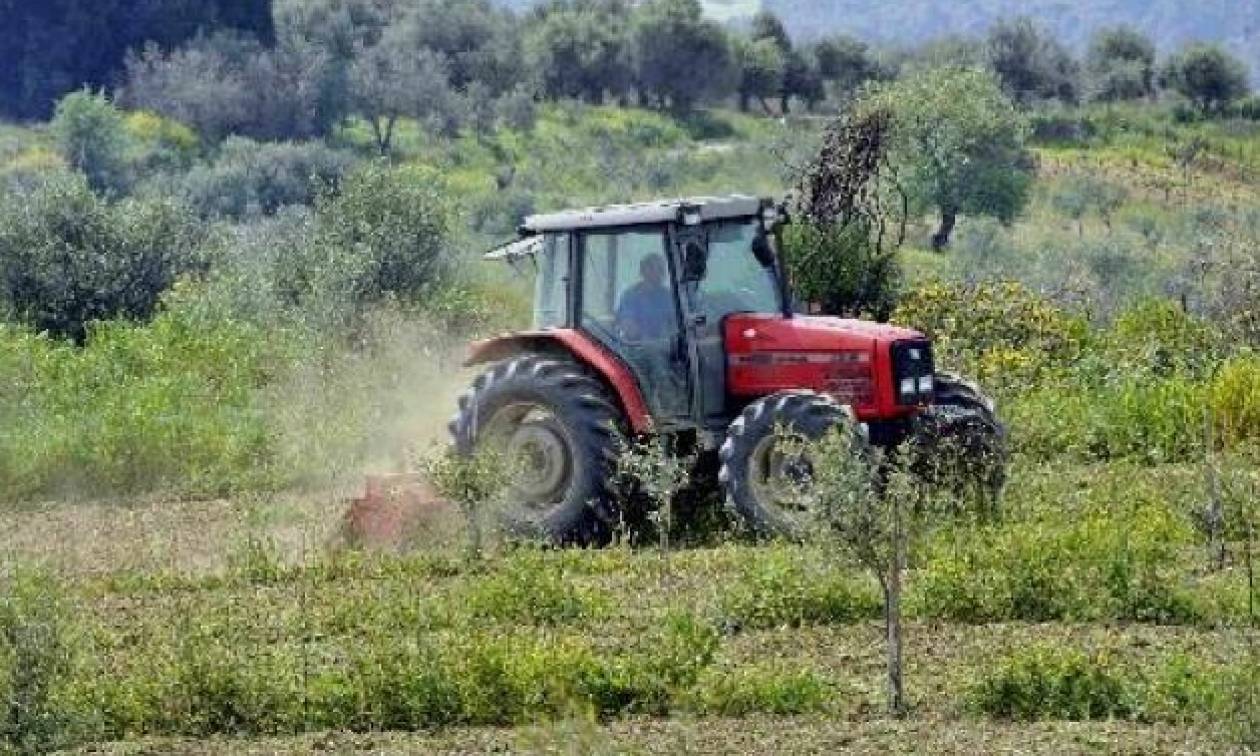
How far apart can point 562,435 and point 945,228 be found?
115 ft

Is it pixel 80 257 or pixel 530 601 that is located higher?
pixel 80 257

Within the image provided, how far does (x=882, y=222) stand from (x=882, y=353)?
8043mm

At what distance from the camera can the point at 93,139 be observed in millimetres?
47188

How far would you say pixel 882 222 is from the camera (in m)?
21.2

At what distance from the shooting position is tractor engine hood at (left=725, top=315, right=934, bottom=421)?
525 inches

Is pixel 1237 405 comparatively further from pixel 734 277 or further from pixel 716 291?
pixel 716 291

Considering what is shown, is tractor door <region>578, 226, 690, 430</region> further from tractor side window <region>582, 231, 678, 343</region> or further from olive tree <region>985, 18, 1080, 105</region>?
olive tree <region>985, 18, 1080, 105</region>

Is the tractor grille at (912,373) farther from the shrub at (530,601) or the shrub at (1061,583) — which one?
the shrub at (530,601)

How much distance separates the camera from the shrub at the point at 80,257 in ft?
78.1

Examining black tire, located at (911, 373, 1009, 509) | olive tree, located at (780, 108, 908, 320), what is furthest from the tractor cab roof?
olive tree, located at (780, 108, 908, 320)

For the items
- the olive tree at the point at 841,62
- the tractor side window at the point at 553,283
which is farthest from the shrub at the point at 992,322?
the olive tree at the point at 841,62

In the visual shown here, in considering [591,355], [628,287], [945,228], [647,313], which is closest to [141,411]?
[591,355]

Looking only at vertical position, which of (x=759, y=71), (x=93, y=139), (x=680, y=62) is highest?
(x=680, y=62)

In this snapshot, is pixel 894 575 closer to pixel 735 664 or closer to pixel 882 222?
pixel 735 664
